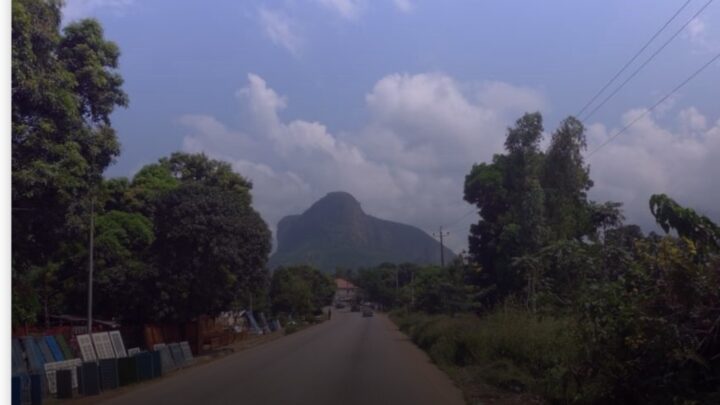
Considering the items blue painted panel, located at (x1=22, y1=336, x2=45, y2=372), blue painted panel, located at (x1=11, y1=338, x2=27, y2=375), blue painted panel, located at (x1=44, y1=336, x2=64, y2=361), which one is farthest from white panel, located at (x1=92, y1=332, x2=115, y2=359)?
blue painted panel, located at (x1=11, y1=338, x2=27, y2=375)

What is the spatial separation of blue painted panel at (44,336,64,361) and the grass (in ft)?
34.9

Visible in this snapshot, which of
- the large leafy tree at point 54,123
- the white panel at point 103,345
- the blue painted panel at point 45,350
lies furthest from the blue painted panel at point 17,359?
the white panel at point 103,345

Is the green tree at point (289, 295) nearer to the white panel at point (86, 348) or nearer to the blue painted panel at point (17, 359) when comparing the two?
the white panel at point (86, 348)

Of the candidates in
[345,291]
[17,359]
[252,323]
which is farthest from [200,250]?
[345,291]

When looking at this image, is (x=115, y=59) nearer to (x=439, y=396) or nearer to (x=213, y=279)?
(x=439, y=396)

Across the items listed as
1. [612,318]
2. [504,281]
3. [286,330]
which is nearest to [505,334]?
[612,318]

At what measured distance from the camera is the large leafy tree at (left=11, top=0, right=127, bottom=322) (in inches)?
624

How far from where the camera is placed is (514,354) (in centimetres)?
2077

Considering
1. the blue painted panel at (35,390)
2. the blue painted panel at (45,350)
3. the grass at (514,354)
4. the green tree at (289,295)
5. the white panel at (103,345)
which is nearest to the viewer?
the grass at (514,354)

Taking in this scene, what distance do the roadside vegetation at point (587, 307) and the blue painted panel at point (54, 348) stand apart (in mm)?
10718

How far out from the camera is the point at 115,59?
19.7m

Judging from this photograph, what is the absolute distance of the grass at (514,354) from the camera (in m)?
14.1

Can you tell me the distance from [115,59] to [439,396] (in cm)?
1082

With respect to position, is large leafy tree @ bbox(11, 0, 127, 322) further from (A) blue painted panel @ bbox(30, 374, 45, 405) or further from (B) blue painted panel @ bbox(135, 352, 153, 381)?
(B) blue painted panel @ bbox(135, 352, 153, 381)
